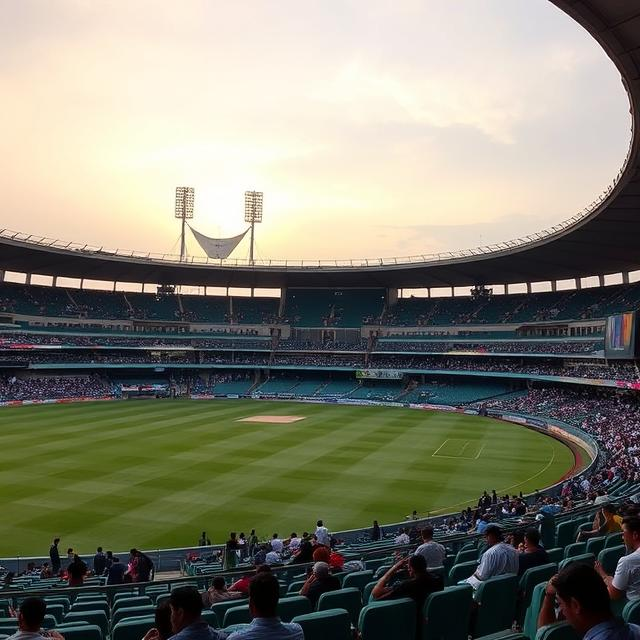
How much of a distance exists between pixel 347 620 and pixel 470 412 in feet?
179

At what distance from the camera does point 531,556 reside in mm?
6949

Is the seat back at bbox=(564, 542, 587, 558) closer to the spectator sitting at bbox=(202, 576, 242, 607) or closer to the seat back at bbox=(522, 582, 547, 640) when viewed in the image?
the seat back at bbox=(522, 582, 547, 640)

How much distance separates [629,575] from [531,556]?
8.31 feet

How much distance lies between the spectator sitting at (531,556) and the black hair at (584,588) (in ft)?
13.5

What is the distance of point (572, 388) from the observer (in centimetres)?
5559

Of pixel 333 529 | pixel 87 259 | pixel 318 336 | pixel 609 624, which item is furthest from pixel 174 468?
pixel 318 336

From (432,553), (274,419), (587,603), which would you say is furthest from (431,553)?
(274,419)

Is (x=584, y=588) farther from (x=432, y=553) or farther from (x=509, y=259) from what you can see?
(x=509, y=259)

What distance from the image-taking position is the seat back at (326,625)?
4570 mm

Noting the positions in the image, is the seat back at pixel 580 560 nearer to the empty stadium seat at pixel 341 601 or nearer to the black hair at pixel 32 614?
the empty stadium seat at pixel 341 601

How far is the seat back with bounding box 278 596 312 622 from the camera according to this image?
18.2 ft

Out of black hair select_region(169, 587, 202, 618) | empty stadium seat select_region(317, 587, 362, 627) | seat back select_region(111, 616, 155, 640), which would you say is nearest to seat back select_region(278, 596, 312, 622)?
empty stadium seat select_region(317, 587, 362, 627)

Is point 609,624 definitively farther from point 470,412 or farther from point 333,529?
point 470,412

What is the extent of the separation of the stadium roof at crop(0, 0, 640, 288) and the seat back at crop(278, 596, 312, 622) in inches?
696
